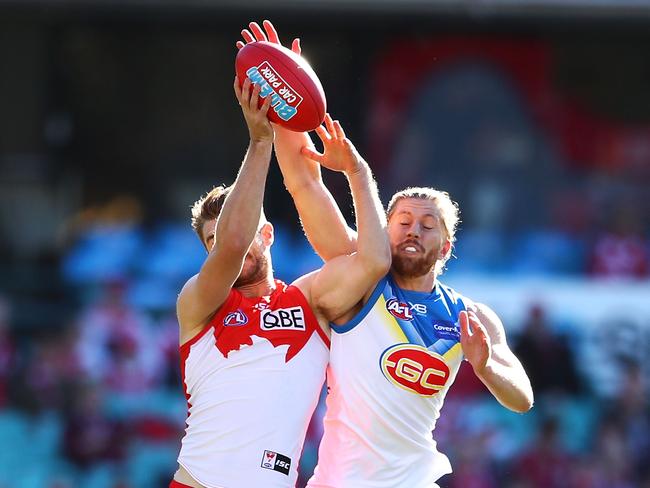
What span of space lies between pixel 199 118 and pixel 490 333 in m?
9.67

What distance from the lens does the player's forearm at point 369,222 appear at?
17.8 feet

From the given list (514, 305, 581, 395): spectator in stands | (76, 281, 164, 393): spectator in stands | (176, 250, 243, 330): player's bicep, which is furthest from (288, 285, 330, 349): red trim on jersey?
(514, 305, 581, 395): spectator in stands

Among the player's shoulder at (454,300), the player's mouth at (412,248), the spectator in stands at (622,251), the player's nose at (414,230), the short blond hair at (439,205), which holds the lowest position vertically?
the player's shoulder at (454,300)

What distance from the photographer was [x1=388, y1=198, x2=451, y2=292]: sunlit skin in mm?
5621

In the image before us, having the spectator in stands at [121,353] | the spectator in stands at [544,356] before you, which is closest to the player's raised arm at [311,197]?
the spectator in stands at [121,353]

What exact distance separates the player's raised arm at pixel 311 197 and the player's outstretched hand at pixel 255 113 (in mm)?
386

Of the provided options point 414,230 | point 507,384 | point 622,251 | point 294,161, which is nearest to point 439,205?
point 414,230

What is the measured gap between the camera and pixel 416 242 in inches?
221

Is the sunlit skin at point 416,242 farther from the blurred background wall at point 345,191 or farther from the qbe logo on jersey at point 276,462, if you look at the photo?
the blurred background wall at point 345,191

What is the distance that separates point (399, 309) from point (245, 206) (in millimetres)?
842

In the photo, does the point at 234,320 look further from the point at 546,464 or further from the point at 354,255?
the point at 546,464

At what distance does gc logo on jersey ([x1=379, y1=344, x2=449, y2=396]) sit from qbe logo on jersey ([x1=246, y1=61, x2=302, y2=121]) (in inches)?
44.1

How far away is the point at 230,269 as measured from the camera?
5262mm

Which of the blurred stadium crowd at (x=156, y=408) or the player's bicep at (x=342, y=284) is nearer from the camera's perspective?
the player's bicep at (x=342, y=284)
